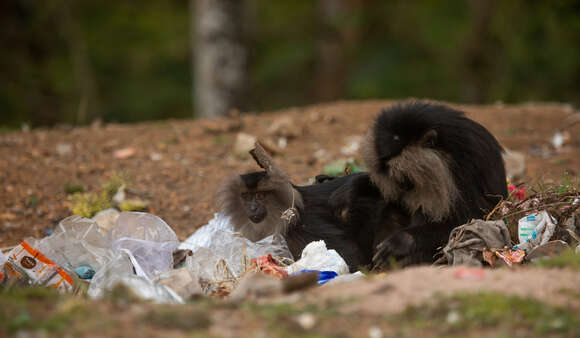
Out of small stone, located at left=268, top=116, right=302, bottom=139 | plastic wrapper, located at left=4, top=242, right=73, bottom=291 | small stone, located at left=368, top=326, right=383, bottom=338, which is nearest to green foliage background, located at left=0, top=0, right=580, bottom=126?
small stone, located at left=268, top=116, right=302, bottom=139

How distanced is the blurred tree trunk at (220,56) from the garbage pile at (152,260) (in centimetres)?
597

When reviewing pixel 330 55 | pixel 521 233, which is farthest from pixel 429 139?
pixel 330 55

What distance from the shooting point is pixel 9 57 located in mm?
13984

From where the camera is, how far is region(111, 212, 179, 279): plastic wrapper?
4398mm

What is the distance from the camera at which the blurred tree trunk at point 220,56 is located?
1038 cm

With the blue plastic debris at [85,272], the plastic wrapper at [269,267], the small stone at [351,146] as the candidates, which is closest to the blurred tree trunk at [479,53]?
the small stone at [351,146]

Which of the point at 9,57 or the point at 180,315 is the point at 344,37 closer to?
the point at 9,57

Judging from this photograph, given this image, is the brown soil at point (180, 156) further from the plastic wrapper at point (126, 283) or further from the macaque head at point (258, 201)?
the plastic wrapper at point (126, 283)

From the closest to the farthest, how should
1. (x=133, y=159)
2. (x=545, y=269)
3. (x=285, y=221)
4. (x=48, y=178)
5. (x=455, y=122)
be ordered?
(x=545, y=269)
(x=455, y=122)
(x=285, y=221)
(x=48, y=178)
(x=133, y=159)

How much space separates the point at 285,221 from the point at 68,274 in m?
1.44

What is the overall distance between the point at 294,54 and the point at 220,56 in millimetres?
5949

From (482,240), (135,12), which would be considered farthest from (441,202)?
(135,12)

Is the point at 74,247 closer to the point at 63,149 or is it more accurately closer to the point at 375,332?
the point at 375,332

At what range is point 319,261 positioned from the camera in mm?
4090
